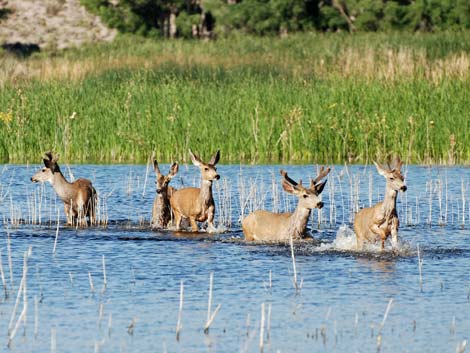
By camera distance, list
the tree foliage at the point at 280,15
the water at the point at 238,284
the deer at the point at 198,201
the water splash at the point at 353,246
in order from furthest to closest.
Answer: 1. the tree foliage at the point at 280,15
2. the deer at the point at 198,201
3. the water splash at the point at 353,246
4. the water at the point at 238,284

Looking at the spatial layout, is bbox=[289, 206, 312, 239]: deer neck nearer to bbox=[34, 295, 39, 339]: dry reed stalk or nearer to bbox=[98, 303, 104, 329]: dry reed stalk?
bbox=[34, 295, 39, 339]: dry reed stalk

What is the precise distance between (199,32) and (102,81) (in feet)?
121

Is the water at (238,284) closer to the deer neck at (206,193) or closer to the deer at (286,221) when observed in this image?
the deer at (286,221)

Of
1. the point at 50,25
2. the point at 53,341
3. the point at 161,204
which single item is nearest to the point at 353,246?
the point at 161,204

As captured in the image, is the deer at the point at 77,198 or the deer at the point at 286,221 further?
the deer at the point at 77,198

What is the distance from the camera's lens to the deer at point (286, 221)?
55.3 feet

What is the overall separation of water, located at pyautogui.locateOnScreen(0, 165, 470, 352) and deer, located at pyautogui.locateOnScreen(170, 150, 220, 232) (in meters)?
0.34

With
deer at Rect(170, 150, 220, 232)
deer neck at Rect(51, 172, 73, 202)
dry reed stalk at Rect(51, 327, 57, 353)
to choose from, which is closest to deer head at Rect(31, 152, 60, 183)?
deer neck at Rect(51, 172, 73, 202)

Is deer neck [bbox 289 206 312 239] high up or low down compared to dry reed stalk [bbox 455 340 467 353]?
up

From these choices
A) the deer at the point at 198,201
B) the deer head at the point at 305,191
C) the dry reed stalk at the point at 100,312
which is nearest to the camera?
the dry reed stalk at the point at 100,312

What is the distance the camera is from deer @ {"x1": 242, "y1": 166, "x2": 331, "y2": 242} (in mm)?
16844

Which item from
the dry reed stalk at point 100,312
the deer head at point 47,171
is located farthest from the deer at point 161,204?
the dry reed stalk at point 100,312

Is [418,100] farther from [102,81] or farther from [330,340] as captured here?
[330,340]

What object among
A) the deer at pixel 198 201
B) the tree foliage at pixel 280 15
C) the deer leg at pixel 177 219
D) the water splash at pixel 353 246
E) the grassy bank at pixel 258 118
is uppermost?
the tree foliage at pixel 280 15
